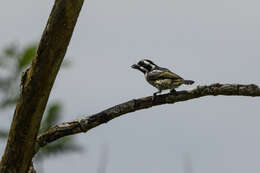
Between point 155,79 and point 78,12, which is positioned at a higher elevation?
point 155,79

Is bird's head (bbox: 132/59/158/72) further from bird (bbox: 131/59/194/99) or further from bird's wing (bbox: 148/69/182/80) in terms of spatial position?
bird's wing (bbox: 148/69/182/80)

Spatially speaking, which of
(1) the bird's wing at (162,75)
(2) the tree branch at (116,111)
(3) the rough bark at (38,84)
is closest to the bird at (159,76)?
(1) the bird's wing at (162,75)

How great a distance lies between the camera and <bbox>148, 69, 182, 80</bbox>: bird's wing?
10.1m

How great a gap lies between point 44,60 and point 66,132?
4.53 feet

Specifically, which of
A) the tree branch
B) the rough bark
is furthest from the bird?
the rough bark

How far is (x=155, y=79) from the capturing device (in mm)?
10508

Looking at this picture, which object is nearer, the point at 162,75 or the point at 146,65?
the point at 162,75

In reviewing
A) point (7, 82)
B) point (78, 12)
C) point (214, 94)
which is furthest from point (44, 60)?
point (7, 82)

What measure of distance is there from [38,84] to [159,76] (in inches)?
168

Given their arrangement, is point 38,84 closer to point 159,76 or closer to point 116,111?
point 116,111

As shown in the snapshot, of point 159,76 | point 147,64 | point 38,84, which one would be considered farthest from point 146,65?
point 38,84

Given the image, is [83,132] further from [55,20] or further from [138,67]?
[138,67]

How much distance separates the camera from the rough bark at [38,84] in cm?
623

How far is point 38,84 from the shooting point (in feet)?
21.0
